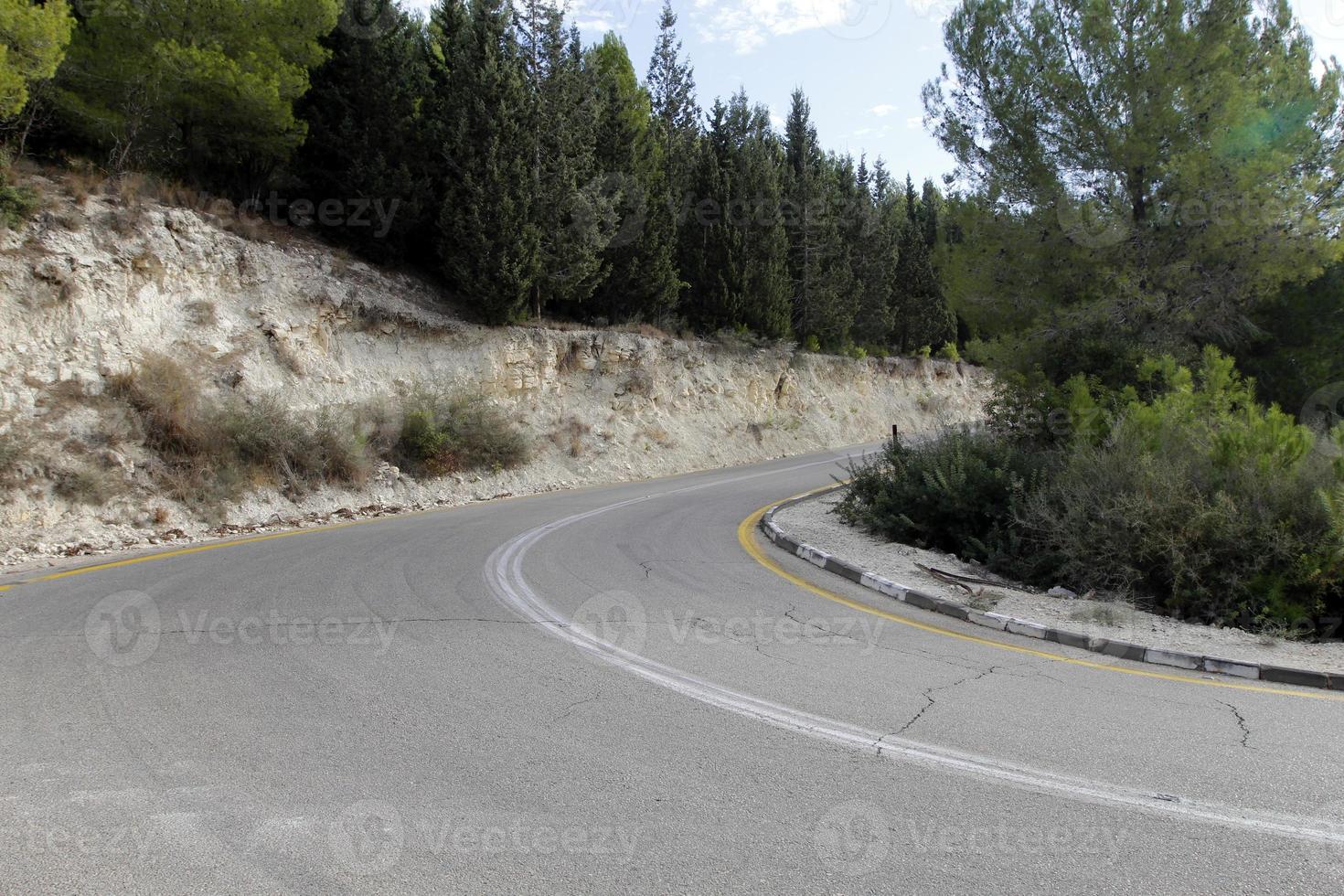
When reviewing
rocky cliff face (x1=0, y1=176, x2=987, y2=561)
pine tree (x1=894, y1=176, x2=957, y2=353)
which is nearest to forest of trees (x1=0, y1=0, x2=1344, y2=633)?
rocky cliff face (x1=0, y1=176, x2=987, y2=561)

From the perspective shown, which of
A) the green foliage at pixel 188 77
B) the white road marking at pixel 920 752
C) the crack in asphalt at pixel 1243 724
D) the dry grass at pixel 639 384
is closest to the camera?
the white road marking at pixel 920 752

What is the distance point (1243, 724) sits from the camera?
17.4ft

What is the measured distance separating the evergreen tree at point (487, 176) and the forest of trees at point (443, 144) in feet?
0.20

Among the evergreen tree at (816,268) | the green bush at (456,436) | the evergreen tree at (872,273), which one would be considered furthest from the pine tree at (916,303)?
the green bush at (456,436)

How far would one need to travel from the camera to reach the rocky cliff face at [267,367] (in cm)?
1413

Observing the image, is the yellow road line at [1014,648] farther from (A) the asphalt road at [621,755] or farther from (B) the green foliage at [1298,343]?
(B) the green foliage at [1298,343]

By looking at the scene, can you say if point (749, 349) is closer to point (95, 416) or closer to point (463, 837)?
point (95, 416)

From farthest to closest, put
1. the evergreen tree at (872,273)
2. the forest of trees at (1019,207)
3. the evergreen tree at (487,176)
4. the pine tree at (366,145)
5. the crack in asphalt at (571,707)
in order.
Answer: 1. the evergreen tree at (872,273)
2. the evergreen tree at (487,176)
3. the pine tree at (366,145)
4. the forest of trees at (1019,207)
5. the crack in asphalt at (571,707)

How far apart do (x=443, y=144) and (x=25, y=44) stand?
11.2m

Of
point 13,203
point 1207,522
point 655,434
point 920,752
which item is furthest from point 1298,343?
point 13,203

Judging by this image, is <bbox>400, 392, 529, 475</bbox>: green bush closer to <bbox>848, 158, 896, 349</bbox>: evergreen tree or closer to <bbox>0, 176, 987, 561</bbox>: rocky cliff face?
<bbox>0, 176, 987, 561</bbox>: rocky cliff face

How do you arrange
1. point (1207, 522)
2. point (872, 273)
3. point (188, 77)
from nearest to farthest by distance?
point (1207, 522), point (188, 77), point (872, 273)

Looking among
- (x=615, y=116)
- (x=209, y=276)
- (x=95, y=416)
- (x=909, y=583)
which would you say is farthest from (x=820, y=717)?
(x=615, y=116)

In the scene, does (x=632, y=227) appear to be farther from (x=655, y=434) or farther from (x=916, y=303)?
(x=916, y=303)
